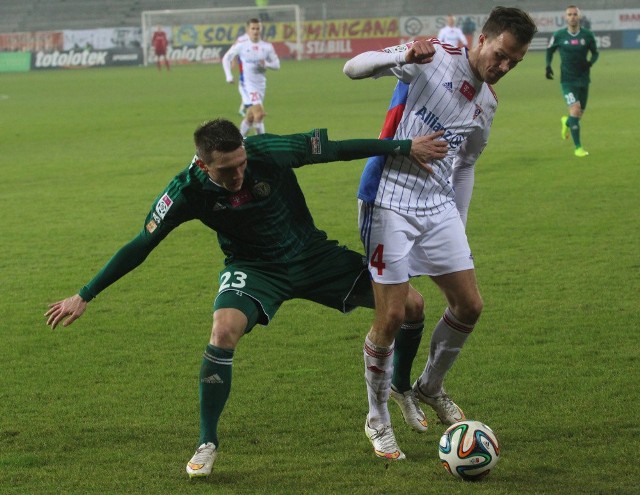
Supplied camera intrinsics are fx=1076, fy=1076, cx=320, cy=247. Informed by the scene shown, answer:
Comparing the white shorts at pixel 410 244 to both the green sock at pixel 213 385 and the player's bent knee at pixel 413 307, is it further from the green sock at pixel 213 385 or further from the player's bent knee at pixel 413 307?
the green sock at pixel 213 385

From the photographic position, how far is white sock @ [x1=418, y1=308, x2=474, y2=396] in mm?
5438

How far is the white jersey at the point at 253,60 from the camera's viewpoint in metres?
20.0

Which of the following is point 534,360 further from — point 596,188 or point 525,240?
point 596,188

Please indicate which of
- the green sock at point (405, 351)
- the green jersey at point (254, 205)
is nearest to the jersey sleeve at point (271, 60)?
the green sock at point (405, 351)

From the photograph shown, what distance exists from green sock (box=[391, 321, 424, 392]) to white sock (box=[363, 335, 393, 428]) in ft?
1.27

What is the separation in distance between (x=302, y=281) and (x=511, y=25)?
1.55 metres

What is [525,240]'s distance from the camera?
10.1 metres

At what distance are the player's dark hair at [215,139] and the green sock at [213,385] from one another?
2.85 ft

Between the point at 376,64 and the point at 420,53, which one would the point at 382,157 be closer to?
the point at 376,64

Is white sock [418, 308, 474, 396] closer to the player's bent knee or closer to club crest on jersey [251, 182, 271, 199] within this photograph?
the player's bent knee

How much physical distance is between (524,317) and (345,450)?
9.01 ft

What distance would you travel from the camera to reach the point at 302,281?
17.2ft

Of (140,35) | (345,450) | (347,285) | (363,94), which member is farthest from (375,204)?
(140,35)

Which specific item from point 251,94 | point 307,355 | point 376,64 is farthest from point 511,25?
point 251,94
